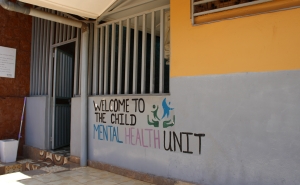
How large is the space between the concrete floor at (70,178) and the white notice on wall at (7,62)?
351cm

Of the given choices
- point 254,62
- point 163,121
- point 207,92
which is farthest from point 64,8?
point 254,62

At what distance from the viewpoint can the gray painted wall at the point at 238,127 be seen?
3279 millimetres

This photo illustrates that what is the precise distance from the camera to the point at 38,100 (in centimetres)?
761

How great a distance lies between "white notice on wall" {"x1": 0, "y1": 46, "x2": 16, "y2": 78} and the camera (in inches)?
300

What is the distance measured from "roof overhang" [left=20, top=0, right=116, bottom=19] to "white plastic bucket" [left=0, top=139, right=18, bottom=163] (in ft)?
12.9

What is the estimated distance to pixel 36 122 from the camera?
302 inches

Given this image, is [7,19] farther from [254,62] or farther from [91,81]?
[254,62]

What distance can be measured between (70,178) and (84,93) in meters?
1.83

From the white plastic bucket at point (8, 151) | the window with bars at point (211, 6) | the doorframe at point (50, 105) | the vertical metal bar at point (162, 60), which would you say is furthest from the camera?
the doorframe at point (50, 105)

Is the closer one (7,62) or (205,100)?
(205,100)

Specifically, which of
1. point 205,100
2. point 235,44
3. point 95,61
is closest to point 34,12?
point 95,61

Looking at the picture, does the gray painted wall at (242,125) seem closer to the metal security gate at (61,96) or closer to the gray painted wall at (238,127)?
Result: the gray painted wall at (238,127)

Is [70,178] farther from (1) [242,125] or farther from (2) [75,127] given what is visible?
(1) [242,125]

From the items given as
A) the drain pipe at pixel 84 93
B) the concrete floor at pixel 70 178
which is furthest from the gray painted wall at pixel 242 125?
the drain pipe at pixel 84 93
